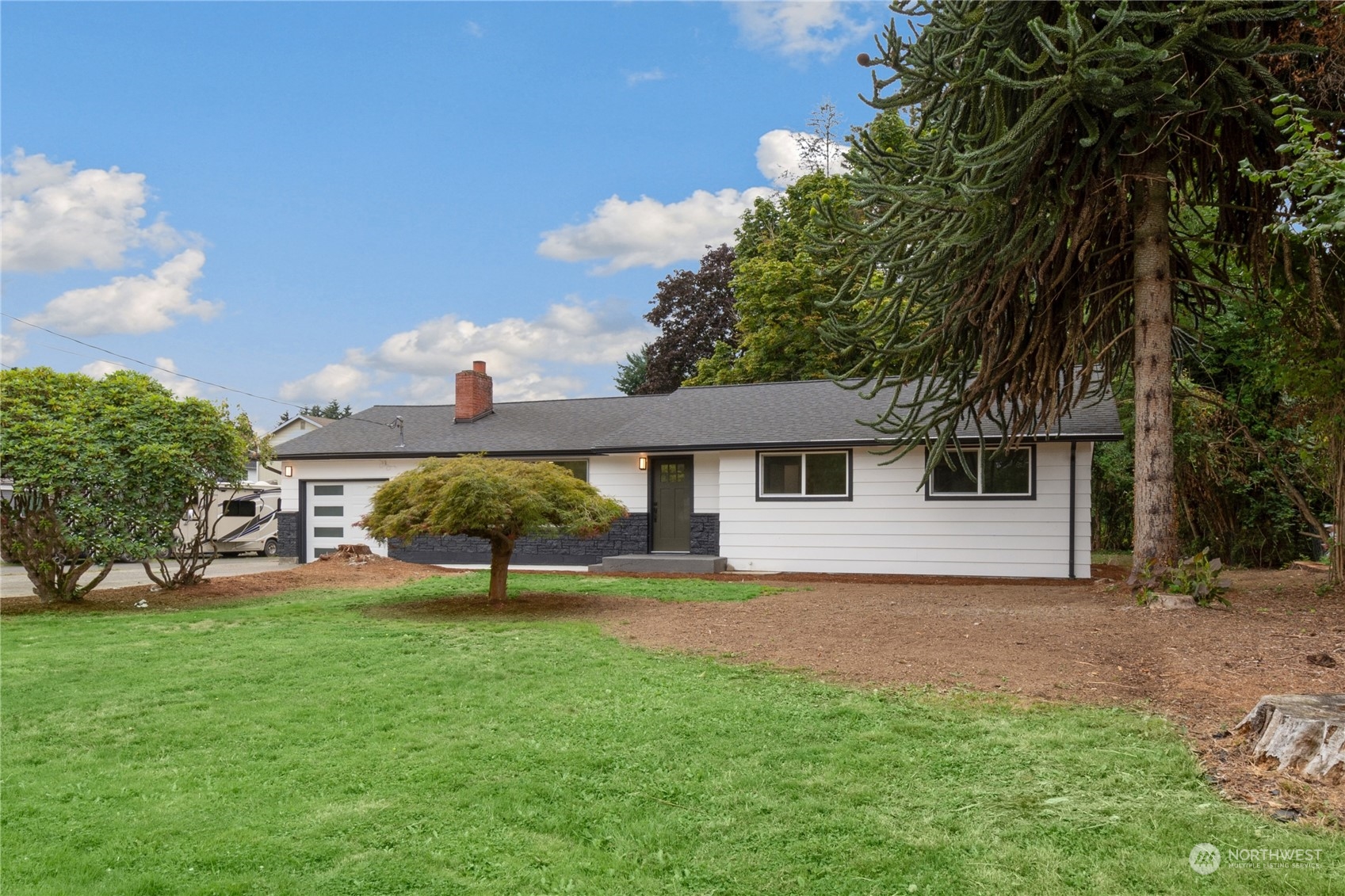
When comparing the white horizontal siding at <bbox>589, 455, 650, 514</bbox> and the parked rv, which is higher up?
the white horizontal siding at <bbox>589, 455, 650, 514</bbox>

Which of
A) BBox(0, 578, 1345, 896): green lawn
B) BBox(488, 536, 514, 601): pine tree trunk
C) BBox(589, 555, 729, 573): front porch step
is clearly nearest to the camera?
BBox(0, 578, 1345, 896): green lawn

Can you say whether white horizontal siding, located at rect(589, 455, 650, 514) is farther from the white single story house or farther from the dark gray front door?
the dark gray front door

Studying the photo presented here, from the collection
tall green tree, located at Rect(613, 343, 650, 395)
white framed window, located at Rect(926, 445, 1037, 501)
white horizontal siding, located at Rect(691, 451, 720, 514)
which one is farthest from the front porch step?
tall green tree, located at Rect(613, 343, 650, 395)

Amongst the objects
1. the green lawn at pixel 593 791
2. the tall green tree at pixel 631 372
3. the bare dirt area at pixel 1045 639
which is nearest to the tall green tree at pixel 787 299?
the bare dirt area at pixel 1045 639

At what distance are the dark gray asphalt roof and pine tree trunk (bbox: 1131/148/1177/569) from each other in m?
4.95

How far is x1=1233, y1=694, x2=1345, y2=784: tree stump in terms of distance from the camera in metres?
3.69

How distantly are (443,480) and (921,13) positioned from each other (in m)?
7.67

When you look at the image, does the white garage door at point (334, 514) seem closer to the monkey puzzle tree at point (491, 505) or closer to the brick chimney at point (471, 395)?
the brick chimney at point (471, 395)

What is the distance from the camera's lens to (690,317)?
103ft

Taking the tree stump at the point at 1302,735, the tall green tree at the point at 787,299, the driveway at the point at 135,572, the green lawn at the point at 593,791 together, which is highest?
the tall green tree at the point at 787,299

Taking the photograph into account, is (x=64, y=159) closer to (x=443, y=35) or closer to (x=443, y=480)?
(x=443, y=35)

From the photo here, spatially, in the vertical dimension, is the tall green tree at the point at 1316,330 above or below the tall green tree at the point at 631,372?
below

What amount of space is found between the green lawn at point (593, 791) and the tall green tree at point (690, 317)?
987 inches

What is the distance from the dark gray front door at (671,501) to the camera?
1708 centimetres
